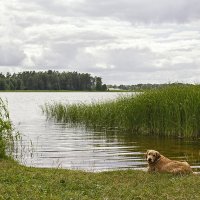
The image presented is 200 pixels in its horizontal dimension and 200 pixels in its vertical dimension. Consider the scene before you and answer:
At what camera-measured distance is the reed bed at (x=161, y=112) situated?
21953 millimetres

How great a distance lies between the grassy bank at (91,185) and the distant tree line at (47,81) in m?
91.8

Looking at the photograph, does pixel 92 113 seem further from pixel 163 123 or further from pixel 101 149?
pixel 101 149

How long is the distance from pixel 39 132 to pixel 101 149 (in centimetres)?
871

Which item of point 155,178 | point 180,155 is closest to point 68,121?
point 180,155

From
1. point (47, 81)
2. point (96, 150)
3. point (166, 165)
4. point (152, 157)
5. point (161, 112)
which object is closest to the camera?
point (166, 165)

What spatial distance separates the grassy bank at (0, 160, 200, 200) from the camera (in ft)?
28.9

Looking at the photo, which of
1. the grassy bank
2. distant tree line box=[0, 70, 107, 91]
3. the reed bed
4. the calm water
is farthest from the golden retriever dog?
distant tree line box=[0, 70, 107, 91]

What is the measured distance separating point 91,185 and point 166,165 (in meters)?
2.97

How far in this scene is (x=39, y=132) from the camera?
28078mm

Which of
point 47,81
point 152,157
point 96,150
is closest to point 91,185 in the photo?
point 152,157

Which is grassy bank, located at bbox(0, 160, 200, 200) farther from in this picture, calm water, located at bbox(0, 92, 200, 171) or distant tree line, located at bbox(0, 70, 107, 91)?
distant tree line, located at bbox(0, 70, 107, 91)

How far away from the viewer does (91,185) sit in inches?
392

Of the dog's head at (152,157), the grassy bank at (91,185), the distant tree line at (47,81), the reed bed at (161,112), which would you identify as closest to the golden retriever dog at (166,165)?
the dog's head at (152,157)

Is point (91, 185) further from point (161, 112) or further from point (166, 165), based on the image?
point (161, 112)
